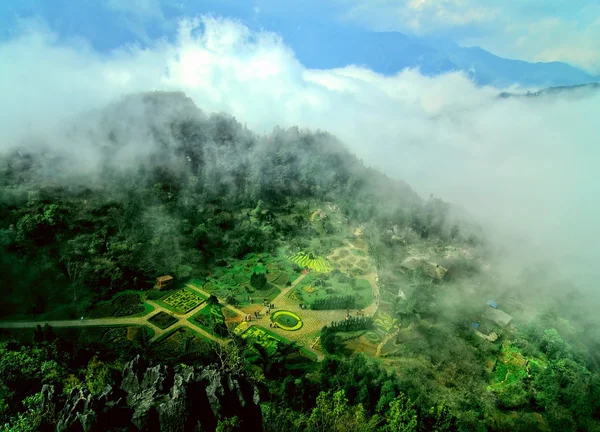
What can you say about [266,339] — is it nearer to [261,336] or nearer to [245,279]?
[261,336]

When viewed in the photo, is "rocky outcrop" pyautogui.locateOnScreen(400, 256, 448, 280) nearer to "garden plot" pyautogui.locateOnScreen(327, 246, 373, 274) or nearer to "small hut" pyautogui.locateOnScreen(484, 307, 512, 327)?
"garden plot" pyautogui.locateOnScreen(327, 246, 373, 274)

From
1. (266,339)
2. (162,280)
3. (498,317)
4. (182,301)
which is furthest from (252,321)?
(498,317)

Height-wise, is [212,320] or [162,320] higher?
[212,320]

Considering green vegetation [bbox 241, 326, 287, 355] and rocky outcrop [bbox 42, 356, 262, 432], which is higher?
rocky outcrop [bbox 42, 356, 262, 432]

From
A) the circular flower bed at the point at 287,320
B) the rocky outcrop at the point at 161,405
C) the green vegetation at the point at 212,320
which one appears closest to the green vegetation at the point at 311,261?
the circular flower bed at the point at 287,320

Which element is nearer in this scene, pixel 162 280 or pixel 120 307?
pixel 120 307

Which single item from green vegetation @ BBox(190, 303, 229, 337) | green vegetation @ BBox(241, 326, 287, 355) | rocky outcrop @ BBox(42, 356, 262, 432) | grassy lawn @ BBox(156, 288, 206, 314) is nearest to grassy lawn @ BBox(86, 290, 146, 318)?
grassy lawn @ BBox(156, 288, 206, 314)
